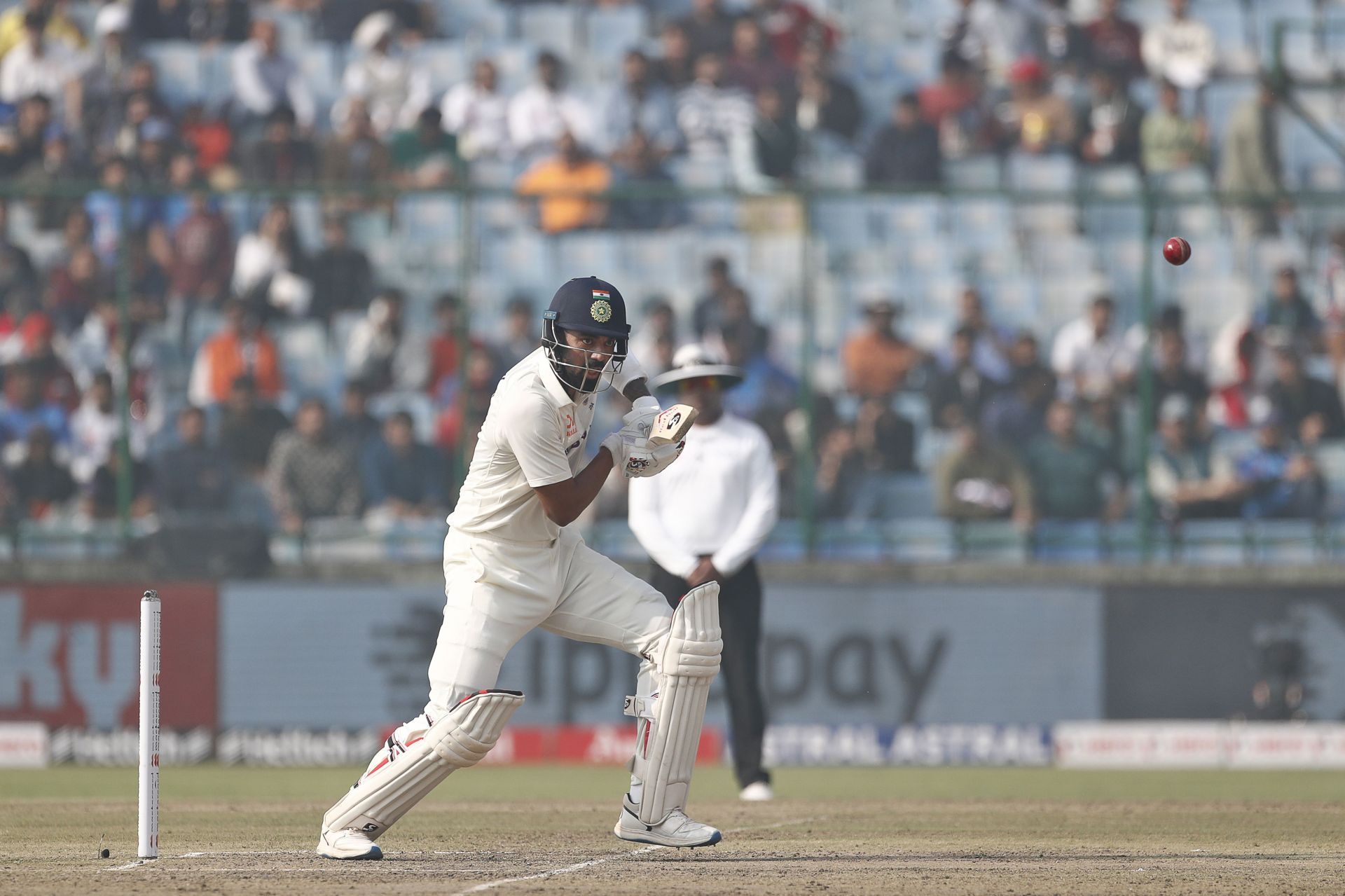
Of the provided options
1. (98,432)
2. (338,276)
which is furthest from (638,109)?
(98,432)

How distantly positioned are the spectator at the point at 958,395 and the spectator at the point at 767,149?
7.83ft

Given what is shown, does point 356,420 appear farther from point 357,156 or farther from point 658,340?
point 357,156

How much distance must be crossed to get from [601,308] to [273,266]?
26.3 feet

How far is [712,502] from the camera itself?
33.5ft

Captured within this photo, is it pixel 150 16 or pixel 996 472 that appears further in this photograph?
pixel 150 16

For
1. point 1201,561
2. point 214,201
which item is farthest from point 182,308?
point 1201,561

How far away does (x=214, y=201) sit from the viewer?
14602mm

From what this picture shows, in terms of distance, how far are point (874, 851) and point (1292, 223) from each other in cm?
861

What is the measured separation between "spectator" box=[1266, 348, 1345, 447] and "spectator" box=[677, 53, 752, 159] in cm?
490

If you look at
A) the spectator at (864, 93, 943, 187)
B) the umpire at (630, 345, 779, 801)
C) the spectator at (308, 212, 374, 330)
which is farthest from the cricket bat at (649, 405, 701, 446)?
the spectator at (864, 93, 943, 187)

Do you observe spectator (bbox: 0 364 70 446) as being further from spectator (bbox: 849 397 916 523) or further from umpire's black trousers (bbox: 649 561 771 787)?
umpire's black trousers (bbox: 649 561 771 787)

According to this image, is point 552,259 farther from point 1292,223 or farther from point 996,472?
point 1292,223

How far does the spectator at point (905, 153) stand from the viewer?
1652 cm

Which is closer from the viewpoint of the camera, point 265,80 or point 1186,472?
point 1186,472
